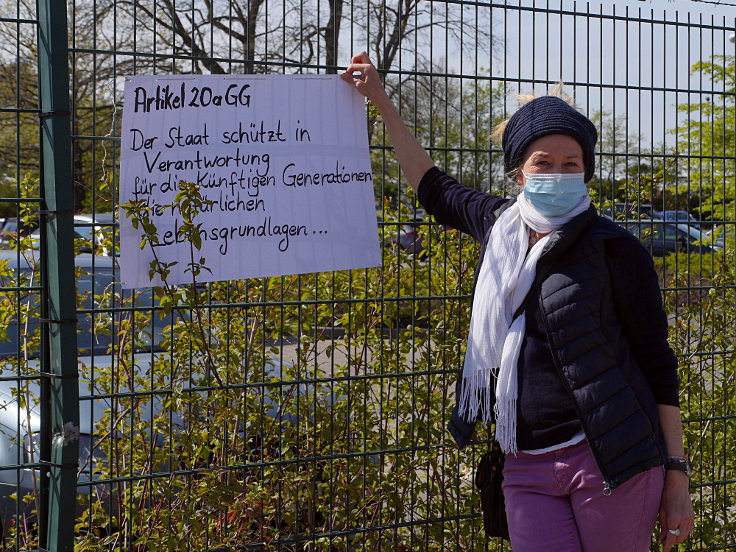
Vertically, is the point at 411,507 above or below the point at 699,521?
above

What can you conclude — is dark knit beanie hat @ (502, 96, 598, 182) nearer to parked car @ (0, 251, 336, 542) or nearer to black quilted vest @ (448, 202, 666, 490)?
black quilted vest @ (448, 202, 666, 490)

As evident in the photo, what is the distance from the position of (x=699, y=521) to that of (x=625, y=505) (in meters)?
1.87

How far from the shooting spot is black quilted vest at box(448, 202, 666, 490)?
2.60 m

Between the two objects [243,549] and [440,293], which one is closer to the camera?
[243,549]

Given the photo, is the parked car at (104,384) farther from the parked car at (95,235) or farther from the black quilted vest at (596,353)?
the black quilted vest at (596,353)

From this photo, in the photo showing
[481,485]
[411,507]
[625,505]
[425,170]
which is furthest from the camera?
[411,507]

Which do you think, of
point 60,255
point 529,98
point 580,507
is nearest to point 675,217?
point 529,98

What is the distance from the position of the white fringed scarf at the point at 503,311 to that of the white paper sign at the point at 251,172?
59cm

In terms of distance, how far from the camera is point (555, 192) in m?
2.69

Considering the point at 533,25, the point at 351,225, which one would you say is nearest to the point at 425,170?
the point at 351,225

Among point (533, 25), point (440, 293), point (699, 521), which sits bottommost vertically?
point (699, 521)

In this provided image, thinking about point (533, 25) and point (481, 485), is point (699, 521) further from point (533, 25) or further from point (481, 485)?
point (533, 25)

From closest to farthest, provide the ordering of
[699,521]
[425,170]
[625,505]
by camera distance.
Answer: [625,505] → [425,170] → [699,521]

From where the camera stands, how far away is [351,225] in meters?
3.27
